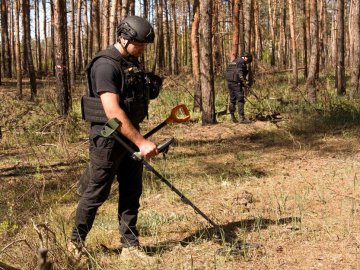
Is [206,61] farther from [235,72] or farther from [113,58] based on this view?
[113,58]

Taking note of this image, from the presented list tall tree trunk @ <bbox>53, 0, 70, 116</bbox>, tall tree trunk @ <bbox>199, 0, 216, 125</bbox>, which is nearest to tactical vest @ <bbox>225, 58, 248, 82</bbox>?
tall tree trunk @ <bbox>199, 0, 216, 125</bbox>

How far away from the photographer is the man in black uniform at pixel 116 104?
3170mm

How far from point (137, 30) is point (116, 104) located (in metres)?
0.59

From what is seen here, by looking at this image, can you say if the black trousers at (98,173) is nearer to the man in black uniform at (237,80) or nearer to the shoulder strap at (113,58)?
the shoulder strap at (113,58)

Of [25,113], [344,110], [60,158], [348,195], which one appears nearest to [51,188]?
[60,158]

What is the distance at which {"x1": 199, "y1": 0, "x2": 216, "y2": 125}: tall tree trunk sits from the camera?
10.2 m

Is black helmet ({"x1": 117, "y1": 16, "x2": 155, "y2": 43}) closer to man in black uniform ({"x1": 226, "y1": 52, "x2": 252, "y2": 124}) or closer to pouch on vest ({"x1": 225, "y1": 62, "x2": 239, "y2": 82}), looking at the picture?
man in black uniform ({"x1": 226, "y1": 52, "x2": 252, "y2": 124})

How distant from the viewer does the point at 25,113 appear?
478 inches

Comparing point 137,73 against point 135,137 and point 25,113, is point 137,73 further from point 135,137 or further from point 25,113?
point 25,113

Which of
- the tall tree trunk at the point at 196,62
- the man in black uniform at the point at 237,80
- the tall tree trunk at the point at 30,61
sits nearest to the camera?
the man in black uniform at the point at 237,80

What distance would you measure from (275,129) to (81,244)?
7234 mm

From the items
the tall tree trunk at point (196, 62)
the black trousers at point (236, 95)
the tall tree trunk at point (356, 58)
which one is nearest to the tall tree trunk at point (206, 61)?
the black trousers at point (236, 95)

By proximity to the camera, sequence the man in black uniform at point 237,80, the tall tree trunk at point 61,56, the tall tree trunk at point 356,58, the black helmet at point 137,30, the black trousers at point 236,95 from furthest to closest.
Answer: the tall tree trunk at point 356,58 → the man in black uniform at point 237,80 → the black trousers at point 236,95 → the tall tree trunk at point 61,56 → the black helmet at point 137,30

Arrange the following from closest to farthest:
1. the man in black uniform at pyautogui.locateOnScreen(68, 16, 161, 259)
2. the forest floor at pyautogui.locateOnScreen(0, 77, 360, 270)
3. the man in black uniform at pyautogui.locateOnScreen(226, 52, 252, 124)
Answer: the man in black uniform at pyautogui.locateOnScreen(68, 16, 161, 259), the forest floor at pyautogui.locateOnScreen(0, 77, 360, 270), the man in black uniform at pyautogui.locateOnScreen(226, 52, 252, 124)
